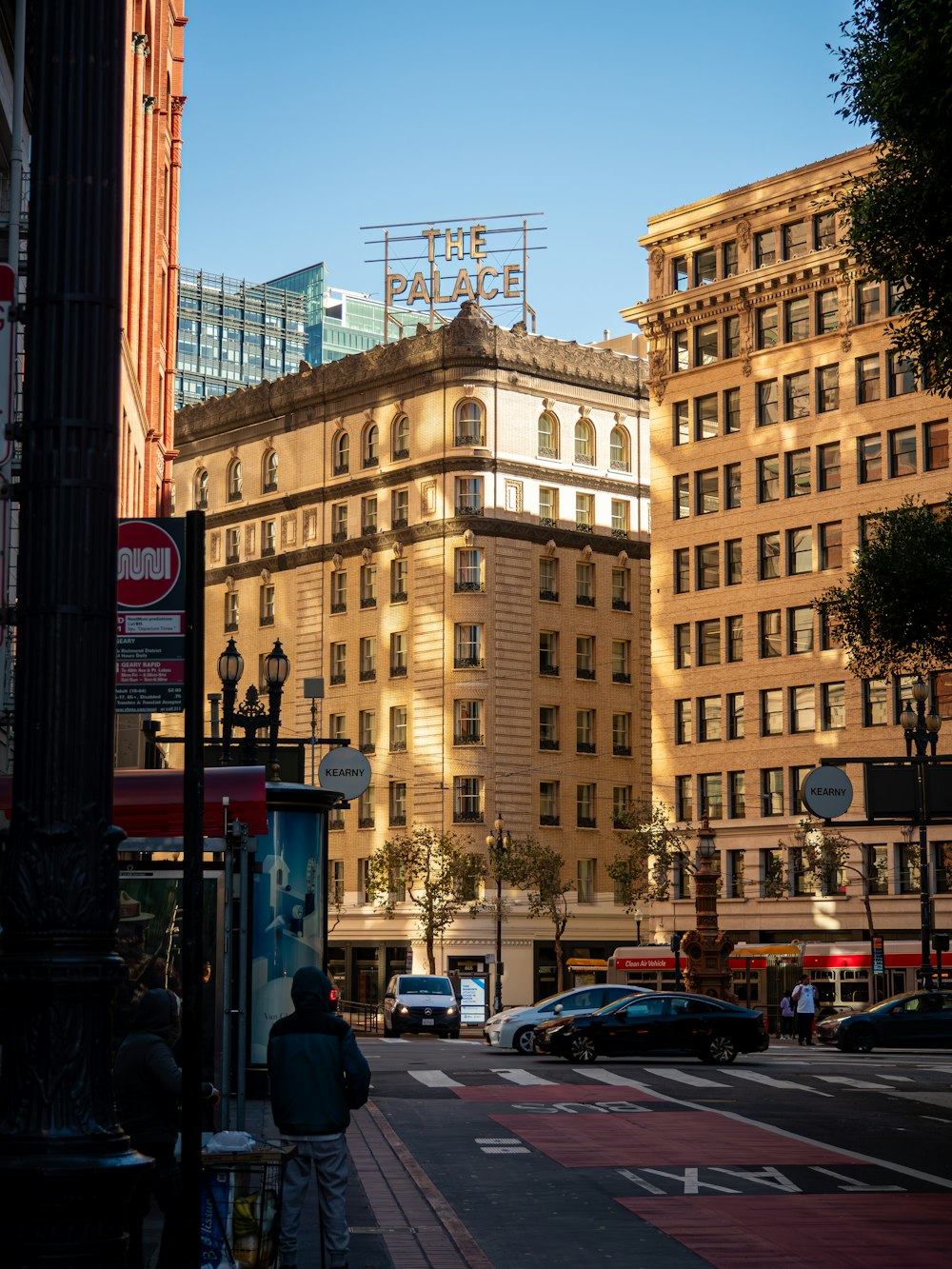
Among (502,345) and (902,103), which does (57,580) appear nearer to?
(902,103)

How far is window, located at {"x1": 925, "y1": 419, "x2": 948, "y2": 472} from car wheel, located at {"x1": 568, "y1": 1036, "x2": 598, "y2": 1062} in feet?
127

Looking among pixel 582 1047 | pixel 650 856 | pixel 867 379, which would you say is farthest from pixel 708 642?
pixel 582 1047

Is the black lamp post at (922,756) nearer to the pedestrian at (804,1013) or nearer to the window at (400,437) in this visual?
the pedestrian at (804,1013)

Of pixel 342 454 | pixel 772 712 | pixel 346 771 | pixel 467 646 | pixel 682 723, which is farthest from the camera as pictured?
pixel 342 454

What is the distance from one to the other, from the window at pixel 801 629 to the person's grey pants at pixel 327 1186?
6361cm

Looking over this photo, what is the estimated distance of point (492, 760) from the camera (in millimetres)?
81562

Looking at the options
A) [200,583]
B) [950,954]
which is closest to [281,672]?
[200,583]

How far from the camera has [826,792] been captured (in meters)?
39.3

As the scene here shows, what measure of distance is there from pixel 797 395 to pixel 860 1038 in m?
38.1

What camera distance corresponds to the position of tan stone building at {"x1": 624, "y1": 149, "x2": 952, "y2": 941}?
2815 inches

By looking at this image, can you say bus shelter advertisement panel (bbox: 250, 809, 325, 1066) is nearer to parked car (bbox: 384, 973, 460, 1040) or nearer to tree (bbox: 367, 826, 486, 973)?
parked car (bbox: 384, 973, 460, 1040)

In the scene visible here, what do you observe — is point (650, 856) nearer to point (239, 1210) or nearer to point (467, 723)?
point (467, 723)

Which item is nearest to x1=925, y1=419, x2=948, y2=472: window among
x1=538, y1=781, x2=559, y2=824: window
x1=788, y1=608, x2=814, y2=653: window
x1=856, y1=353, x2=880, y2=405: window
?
x1=856, y1=353, x2=880, y2=405: window

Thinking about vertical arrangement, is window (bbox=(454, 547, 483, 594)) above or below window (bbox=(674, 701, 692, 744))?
above
